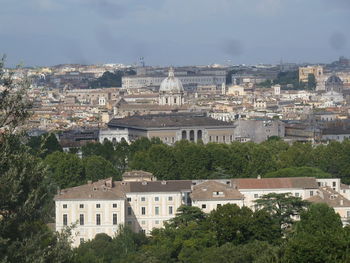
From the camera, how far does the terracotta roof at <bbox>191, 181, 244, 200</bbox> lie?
32.8 meters

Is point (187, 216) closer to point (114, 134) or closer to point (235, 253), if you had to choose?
point (235, 253)

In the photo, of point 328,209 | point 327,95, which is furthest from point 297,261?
point 327,95

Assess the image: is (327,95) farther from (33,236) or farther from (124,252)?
(33,236)

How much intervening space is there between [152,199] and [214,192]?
153 centimetres

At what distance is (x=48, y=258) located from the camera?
12.4 meters

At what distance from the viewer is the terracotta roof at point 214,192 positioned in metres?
32.8

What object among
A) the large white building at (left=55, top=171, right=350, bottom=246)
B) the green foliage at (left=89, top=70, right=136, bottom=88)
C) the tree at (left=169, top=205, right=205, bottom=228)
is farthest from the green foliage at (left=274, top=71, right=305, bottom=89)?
the tree at (left=169, top=205, right=205, bottom=228)

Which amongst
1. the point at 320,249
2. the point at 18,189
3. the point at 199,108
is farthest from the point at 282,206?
the point at 199,108

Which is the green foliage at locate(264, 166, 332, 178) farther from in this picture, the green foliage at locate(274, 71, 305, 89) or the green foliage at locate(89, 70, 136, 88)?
the green foliage at locate(89, 70, 136, 88)

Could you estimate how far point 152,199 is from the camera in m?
33.2

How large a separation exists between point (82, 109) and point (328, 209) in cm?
9174

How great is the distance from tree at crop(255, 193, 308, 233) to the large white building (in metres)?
1.43

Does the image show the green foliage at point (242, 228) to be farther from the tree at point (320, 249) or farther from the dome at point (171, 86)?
the dome at point (171, 86)

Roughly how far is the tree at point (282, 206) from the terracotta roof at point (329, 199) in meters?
1.46
